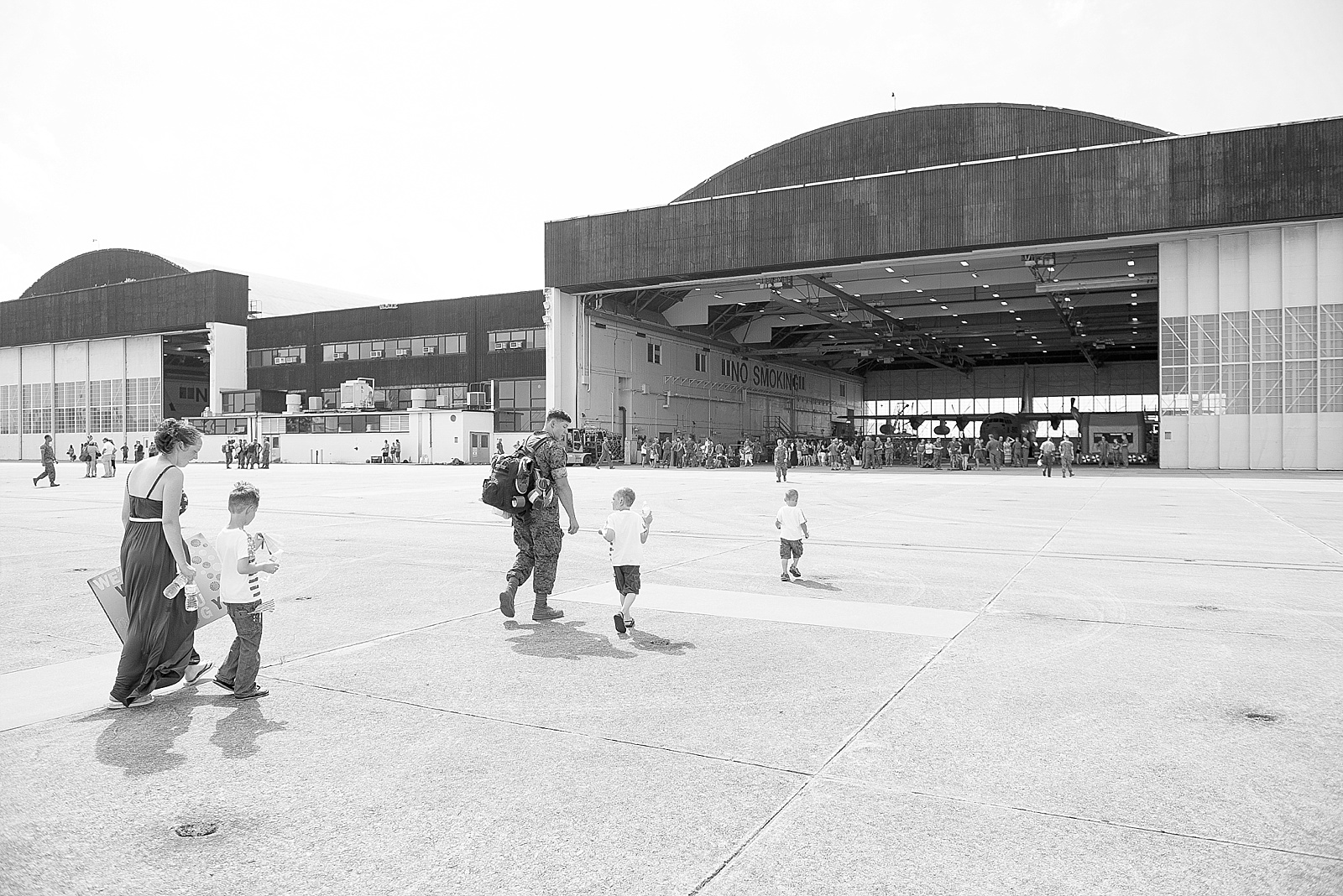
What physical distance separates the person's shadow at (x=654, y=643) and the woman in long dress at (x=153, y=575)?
2.83 m

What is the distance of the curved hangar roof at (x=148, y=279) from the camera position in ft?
226

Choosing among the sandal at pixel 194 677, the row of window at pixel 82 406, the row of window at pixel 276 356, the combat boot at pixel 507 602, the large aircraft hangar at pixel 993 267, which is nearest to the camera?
the sandal at pixel 194 677

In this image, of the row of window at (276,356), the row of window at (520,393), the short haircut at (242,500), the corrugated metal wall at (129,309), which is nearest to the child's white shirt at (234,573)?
the short haircut at (242,500)

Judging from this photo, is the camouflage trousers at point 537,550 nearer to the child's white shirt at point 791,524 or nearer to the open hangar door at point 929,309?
the child's white shirt at point 791,524

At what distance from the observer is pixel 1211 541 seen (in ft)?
40.5

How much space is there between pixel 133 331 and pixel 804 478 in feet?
185

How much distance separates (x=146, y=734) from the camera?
4352 millimetres

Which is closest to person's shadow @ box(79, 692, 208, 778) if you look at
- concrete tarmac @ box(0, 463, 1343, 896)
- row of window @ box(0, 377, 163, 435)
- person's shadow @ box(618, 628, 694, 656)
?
concrete tarmac @ box(0, 463, 1343, 896)

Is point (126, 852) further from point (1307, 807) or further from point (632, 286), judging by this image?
point (632, 286)

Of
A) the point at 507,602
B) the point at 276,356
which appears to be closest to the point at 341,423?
the point at 276,356

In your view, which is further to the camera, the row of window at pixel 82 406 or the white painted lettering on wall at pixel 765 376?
the row of window at pixel 82 406

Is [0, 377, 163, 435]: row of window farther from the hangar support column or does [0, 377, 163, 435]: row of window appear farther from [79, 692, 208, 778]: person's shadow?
[79, 692, 208, 778]: person's shadow

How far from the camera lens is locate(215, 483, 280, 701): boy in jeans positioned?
4.95 metres

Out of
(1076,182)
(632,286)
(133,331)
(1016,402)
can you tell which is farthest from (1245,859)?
(1016,402)
